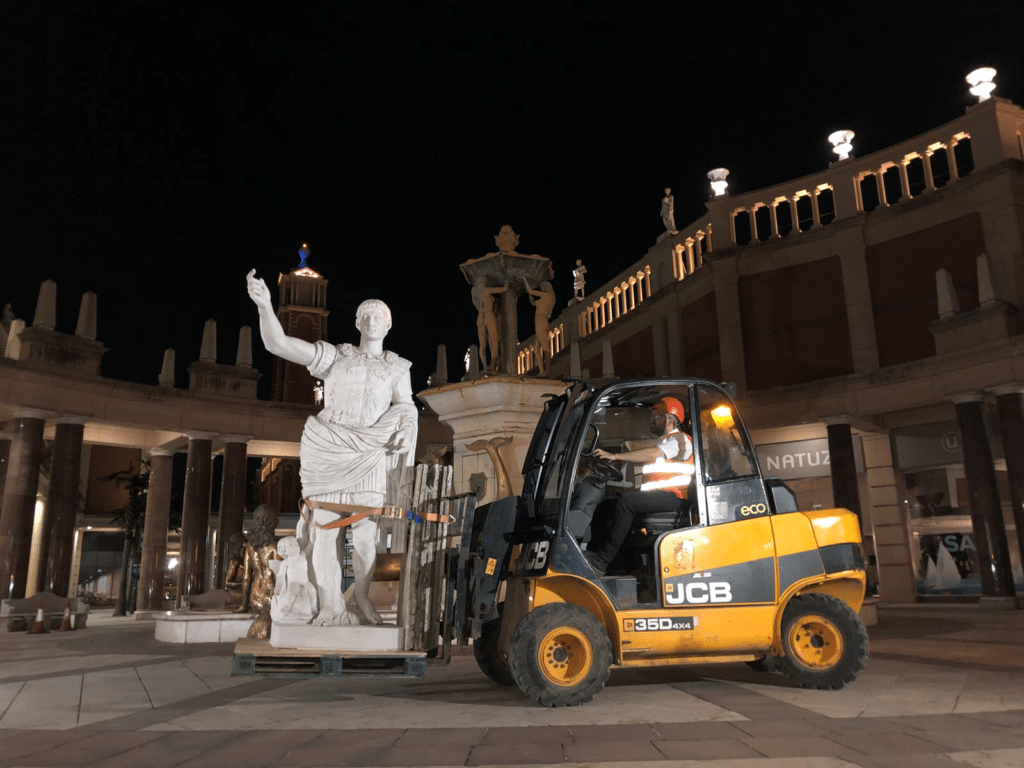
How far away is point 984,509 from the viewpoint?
16.7 metres

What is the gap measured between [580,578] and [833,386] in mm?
16658

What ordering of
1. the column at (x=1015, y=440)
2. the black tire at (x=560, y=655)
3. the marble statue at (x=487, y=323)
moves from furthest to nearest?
the column at (x=1015, y=440), the marble statue at (x=487, y=323), the black tire at (x=560, y=655)

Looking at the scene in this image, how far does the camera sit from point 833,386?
19734 mm

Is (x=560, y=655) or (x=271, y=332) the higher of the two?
(x=271, y=332)

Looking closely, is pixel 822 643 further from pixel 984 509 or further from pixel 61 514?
pixel 61 514

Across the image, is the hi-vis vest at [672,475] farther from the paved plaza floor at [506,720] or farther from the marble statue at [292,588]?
the marble statue at [292,588]

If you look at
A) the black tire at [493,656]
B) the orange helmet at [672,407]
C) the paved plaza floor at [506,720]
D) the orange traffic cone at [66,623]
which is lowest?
the orange traffic cone at [66,623]

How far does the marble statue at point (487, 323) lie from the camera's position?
1120cm

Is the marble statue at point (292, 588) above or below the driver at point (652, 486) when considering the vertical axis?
below

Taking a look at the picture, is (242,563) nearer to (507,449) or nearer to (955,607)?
(507,449)

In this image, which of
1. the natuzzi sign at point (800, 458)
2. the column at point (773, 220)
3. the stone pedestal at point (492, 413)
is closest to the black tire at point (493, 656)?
the stone pedestal at point (492, 413)

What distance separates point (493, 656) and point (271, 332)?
323 cm

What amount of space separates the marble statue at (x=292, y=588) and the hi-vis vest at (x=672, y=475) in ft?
9.23

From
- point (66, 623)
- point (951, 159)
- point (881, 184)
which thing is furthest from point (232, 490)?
point (951, 159)
